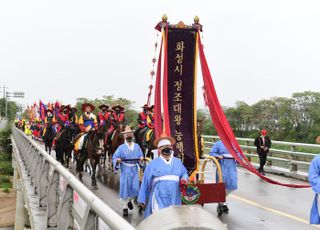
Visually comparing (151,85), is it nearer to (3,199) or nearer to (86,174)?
(86,174)

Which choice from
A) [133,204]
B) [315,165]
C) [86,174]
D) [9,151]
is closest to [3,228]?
[86,174]

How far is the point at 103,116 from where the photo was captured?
15.6 metres

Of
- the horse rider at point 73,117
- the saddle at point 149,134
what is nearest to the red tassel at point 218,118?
the saddle at point 149,134

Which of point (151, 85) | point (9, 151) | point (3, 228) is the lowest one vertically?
point (3, 228)

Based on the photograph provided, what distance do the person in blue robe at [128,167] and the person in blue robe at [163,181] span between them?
3.15 metres

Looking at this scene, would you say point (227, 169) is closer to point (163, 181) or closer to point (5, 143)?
point (163, 181)

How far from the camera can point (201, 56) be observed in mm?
8211

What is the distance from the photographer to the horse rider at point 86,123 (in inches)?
558

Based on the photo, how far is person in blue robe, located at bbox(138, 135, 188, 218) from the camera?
19.6 feet

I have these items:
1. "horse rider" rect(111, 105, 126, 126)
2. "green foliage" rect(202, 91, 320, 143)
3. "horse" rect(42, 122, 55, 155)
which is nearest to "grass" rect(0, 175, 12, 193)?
"horse" rect(42, 122, 55, 155)

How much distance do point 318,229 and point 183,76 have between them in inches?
151

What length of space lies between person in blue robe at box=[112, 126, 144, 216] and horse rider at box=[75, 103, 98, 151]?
15.9 ft

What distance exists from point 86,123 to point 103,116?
3.12 feet

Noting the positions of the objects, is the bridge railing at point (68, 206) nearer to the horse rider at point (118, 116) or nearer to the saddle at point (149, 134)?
the saddle at point (149, 134)
